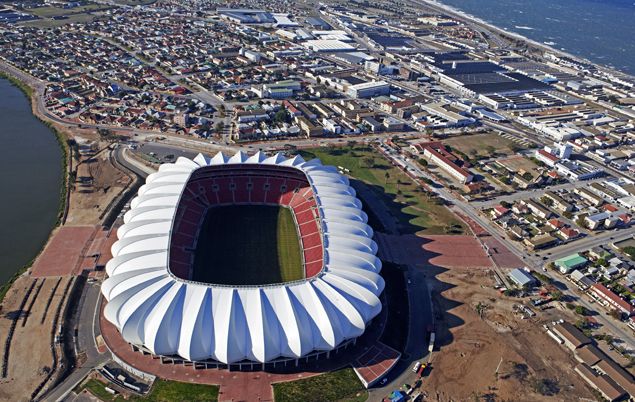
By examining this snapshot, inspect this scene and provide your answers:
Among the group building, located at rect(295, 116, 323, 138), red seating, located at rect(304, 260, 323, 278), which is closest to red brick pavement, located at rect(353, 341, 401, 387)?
red seating, located at rect(304, 260, 323, 278)

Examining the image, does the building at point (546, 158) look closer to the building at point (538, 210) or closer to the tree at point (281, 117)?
the building at point (538, 210)

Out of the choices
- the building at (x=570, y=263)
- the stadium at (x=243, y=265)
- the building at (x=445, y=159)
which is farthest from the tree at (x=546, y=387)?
the building at (x=445, y=159)

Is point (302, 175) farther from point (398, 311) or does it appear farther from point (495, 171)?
point (495, 171)

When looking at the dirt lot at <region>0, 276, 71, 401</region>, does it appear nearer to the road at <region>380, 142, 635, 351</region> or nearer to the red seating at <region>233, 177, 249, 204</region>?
the red seating at <region>233, 177, 249, 204</region>

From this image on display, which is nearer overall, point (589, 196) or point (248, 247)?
point (248, 247)

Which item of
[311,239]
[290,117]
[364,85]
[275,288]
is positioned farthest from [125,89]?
[275,288]

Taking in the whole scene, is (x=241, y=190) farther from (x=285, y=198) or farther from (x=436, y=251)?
(x=436, y=251)

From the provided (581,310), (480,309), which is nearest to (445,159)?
(480,309)
